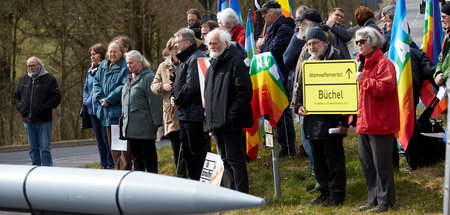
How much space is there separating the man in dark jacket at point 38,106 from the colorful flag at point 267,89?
455 centimetres

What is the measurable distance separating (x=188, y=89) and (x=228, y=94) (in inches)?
32.8

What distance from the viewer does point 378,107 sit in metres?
7.29

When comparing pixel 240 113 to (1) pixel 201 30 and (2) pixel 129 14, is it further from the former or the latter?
(2) pixel 129 14

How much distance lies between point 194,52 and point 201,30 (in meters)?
1.86

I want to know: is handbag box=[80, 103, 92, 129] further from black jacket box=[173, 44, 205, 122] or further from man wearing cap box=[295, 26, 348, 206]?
man wearing cap box=[295, 26, 348, 206]

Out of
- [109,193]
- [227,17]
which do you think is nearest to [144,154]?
[227,17]

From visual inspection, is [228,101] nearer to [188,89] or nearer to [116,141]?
[188,89]

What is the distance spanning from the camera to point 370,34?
7320 millimetres

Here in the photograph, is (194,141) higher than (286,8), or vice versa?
(286,8)

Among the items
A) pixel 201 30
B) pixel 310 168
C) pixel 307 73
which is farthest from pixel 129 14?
pixel 307 73

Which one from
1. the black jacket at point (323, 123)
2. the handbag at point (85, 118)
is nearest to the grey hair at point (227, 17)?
the black jacket at point (323, 123)

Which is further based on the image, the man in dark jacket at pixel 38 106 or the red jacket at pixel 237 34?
the man in dark jacket at pixel 38 106

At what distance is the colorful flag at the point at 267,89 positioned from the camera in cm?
825

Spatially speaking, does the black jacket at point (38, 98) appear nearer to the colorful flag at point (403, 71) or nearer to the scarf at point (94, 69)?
the scarf at point (94, 69)
